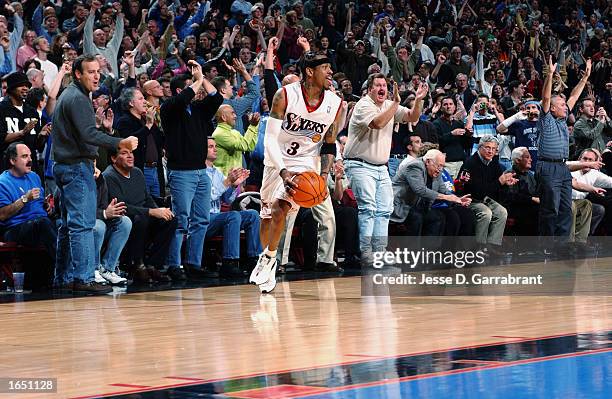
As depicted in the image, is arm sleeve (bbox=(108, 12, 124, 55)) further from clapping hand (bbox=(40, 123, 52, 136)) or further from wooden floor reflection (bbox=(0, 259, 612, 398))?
wooden floor reflection (bbox=(0, 259, 612, 398))

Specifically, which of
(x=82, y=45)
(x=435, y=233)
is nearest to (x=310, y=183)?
(x=435, y=233)

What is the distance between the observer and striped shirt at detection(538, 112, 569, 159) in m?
15.2

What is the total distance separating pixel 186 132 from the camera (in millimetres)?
12336

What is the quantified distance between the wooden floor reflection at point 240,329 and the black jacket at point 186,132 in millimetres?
1510

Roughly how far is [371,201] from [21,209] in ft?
12.5

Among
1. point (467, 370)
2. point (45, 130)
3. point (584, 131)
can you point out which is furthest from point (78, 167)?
point (584, 131)

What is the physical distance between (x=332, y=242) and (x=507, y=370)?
6979 millimetres

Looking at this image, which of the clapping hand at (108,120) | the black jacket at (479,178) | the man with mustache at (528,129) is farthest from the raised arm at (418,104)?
the man with mustache at (528,129)

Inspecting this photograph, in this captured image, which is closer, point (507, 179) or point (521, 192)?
point (507, 179)

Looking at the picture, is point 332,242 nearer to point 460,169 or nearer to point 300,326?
point 460,169

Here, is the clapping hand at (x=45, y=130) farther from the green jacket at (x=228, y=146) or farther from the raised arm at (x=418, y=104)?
the raised arm at (x=418, y=104)

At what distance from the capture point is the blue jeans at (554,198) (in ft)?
50.0

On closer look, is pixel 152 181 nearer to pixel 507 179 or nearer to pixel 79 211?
pixel 79 211

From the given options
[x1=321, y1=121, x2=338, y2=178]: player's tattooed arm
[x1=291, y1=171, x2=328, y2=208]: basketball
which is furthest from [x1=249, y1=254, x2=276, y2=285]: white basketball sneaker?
[x1=321, y1=121, x2=338, y2=178]: player's tattooed arm
